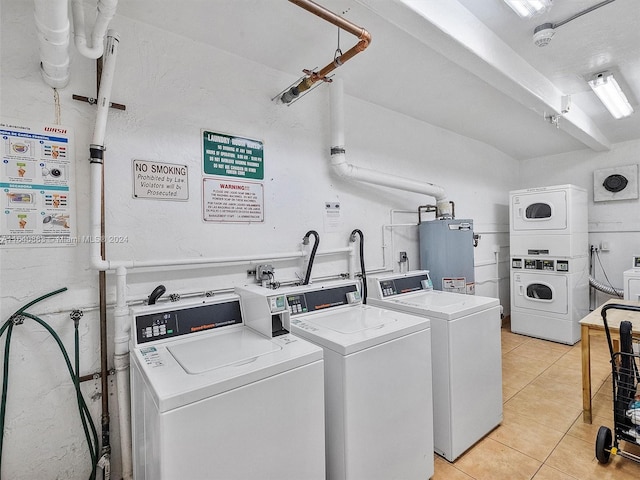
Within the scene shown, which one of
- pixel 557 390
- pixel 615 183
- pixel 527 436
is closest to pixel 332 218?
pixel 527 436

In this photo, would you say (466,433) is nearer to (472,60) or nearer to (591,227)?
(472,60)

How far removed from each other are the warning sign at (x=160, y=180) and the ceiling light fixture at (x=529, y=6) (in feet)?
6.48

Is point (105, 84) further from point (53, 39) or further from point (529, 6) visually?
point (529, 6)

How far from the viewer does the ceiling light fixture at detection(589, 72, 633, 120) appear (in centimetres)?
249

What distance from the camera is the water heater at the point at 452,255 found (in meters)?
2.94

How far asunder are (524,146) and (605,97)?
1.73 m

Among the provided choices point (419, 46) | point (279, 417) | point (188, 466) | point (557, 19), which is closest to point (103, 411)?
point (188, 466)

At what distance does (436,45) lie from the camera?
5.97ft

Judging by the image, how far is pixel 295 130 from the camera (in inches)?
93.7

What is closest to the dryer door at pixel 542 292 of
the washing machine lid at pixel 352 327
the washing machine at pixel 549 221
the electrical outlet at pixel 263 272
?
the washing machine at pixel 549 221

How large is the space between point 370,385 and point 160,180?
1.58m

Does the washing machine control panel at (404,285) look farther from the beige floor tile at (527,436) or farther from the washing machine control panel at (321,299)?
the beige floor tile at (527,436)

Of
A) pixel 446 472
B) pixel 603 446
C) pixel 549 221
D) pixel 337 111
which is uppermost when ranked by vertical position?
pixel 337 111

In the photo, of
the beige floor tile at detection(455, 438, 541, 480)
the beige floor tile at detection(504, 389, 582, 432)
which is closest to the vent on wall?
the beige floor tile at detection(504, 389, 582, 432)
